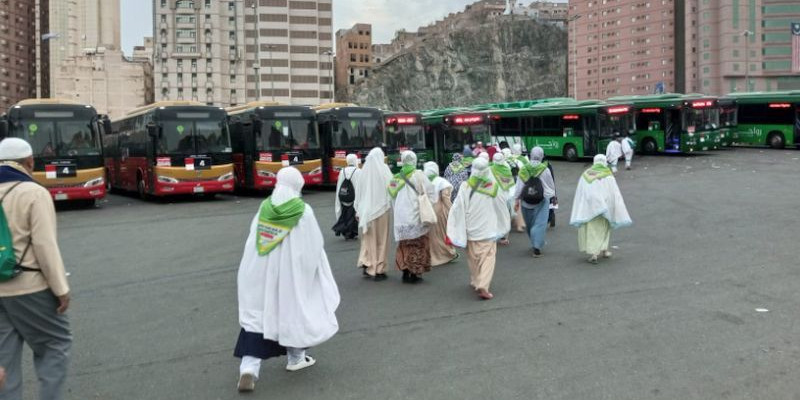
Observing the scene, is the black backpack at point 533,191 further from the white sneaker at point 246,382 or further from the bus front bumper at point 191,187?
the bus front bumper at point 191,187

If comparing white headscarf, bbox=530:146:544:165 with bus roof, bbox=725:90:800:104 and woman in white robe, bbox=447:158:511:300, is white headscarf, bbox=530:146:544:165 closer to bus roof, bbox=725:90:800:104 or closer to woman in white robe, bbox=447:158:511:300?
woman in white robe, bbox=447:158:511:300

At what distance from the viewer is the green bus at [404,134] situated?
27.3 meters

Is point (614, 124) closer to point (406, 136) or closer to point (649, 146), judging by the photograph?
point (649, 146)

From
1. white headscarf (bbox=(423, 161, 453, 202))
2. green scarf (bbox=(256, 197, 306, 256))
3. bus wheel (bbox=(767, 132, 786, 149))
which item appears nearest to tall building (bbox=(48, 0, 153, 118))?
bus wheel (bbox=(767, 132, 786, 149))

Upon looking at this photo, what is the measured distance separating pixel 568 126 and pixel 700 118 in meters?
5.84

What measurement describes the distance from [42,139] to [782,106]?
30.6 metres

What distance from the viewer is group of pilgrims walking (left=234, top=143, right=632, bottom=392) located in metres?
5.12

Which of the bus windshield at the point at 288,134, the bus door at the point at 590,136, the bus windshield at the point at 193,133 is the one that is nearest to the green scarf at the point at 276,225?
the bus windshield at the point at 193,133

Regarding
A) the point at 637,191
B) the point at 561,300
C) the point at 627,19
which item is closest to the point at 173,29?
the point at 627,19

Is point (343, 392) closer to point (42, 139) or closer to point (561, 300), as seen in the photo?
point (561, 300)

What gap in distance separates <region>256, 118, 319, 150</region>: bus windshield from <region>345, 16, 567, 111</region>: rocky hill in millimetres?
104517

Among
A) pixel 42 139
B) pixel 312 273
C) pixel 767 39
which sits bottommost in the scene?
pixel 312 273

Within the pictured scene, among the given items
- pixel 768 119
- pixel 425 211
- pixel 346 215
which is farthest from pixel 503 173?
pixel 768 119

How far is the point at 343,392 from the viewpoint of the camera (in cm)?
498
